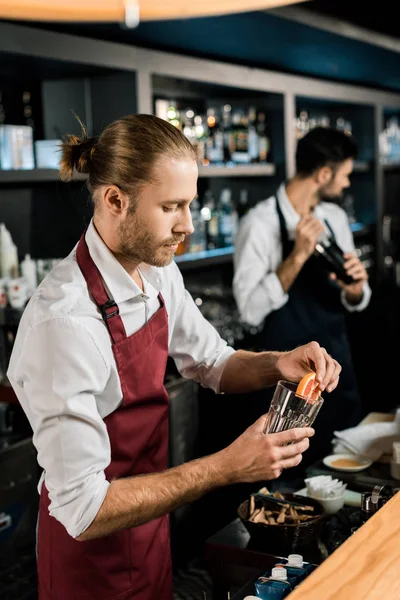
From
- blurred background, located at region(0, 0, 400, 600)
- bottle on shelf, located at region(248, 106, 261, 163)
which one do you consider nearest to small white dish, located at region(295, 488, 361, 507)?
blurred background, located at region(0, 0, 400, 600)

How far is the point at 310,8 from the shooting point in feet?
11.9

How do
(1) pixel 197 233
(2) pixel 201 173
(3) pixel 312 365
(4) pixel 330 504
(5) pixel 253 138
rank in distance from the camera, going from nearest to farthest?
(3) pixel 312 365 → (4) pixel 330 504 → (2) pixel 201 173 → (1) pixel 197 233 → (5) pixel 253 138

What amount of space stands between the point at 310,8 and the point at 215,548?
271cm

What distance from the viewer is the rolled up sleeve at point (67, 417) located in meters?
1.41

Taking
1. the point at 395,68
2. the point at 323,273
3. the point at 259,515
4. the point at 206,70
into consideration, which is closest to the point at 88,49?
the point at 206,70

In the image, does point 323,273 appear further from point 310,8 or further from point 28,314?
point 28,314

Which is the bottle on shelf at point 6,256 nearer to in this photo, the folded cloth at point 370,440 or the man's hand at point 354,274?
the man's hand at point 354,274

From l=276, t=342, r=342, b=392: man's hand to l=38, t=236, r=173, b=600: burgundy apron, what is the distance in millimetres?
299

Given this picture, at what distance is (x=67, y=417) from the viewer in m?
1.42

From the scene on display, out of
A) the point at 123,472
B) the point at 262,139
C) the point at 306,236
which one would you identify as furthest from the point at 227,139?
the point at 123,472

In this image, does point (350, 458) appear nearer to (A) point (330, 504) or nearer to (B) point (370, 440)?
(B) point (370, 440)

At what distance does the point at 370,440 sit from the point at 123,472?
89 cm

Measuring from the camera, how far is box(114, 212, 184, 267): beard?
158cm

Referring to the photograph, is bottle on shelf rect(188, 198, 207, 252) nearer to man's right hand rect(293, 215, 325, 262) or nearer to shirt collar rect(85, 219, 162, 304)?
man's right hand rect(293, 215, 325, 262)
